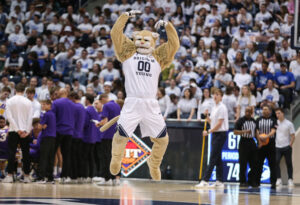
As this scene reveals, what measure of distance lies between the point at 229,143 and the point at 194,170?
116 centimetres

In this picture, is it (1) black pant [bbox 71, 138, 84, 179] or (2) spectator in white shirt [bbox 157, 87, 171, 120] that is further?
(2) spectator in white shirt [bbox 157, 87, 171, 120]

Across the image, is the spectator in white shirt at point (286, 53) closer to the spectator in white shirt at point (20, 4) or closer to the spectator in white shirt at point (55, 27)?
the spectator in white shirt at point (55, 27)

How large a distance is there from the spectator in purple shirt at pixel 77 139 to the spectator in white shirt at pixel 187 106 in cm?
338

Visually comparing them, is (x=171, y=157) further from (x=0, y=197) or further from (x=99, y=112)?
(x=0, y=197)

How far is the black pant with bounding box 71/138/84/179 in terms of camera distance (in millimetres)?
13578

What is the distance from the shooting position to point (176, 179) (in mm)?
15734

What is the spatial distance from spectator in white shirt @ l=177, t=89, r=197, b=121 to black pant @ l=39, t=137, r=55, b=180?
13.5ft

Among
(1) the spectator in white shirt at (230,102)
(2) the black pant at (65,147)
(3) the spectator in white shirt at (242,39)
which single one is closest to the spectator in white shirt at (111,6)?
(3) the spectator in white shirt at (242,39)

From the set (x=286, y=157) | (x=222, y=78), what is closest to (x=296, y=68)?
(x=222, y=78)

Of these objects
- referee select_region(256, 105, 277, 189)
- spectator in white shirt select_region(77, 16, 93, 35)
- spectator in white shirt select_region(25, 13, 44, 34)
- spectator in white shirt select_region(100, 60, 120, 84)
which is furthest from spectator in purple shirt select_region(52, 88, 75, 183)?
spectator in white shirt select_region(25, 13, 44, 34)

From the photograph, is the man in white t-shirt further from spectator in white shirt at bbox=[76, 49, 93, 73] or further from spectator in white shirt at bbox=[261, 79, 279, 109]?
spectator in white shirt at bbox=[76, 49, 93, 73]

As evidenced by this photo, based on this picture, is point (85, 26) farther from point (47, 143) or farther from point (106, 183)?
point (106, 183)

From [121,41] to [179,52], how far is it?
10.8m

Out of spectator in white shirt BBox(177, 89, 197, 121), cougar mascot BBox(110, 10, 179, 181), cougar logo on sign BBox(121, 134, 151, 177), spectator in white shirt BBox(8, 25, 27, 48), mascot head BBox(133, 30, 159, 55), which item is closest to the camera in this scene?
cougar mascot BBox(110, 10, 179, 181)
